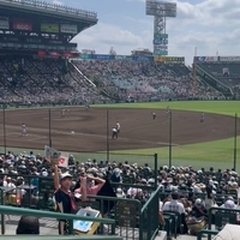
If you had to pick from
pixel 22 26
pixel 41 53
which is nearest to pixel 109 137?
pixel 22 26

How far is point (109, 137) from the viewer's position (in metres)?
39.3

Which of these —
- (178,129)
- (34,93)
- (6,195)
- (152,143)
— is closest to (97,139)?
(152,143)

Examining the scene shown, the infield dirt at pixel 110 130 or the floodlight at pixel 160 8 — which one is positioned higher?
the floodlight at pixel 160 8

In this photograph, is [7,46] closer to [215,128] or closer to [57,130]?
[57,130]

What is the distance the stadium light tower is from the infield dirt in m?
79.8

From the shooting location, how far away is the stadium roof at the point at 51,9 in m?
82.6

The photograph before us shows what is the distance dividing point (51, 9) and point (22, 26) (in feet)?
22.0

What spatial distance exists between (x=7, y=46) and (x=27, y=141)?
5529cm

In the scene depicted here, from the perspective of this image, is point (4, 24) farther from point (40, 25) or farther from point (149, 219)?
point (149, 219)

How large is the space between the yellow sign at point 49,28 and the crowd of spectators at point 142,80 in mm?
13939

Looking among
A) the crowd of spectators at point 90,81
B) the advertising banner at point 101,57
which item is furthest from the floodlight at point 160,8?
the advertising banner at point 101,57

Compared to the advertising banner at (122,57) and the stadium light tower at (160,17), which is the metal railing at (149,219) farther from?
the stadium light tower at (160,17)

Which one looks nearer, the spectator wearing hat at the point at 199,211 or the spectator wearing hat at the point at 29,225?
the spectator wearing hat at the point at 29,225

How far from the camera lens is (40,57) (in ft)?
315
